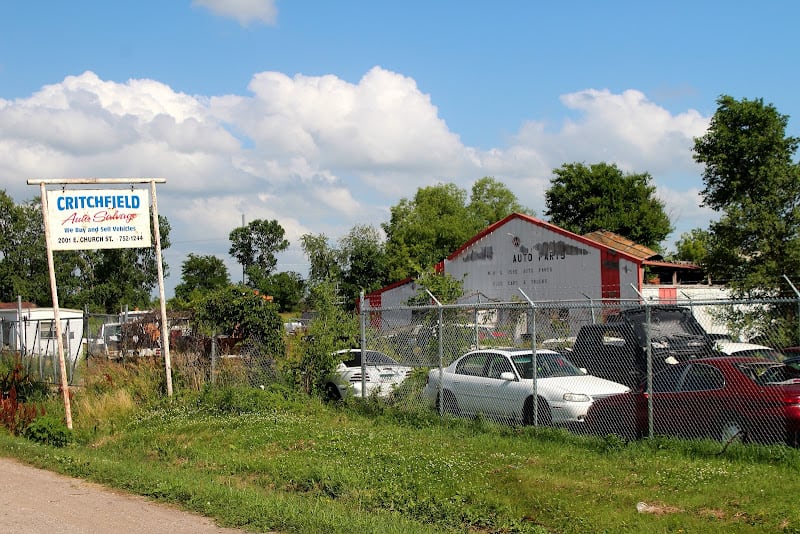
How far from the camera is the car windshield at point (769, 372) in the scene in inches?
391

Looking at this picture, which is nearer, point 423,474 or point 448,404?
point 423,474

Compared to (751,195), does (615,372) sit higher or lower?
lower

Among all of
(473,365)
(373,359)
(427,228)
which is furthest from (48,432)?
(427,228)

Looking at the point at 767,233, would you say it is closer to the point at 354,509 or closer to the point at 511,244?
the point at 511,244

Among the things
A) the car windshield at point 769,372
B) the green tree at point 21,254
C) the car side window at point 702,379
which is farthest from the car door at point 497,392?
the green tree at point 21,254

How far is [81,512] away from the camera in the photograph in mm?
8680

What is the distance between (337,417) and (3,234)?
56947 millimetres

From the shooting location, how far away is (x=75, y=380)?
62.7ft

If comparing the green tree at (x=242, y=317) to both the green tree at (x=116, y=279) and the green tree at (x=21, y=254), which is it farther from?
the green tree at (x=21, y=254)

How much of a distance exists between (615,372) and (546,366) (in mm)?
1196

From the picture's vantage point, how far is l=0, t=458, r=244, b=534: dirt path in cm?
795

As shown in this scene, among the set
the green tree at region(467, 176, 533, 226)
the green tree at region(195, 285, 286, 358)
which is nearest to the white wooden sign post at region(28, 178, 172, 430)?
the green tree at region(195, 285, 286, 358)

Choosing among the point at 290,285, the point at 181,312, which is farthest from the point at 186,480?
the point at 290,285

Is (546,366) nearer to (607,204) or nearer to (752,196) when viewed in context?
(752,196)
